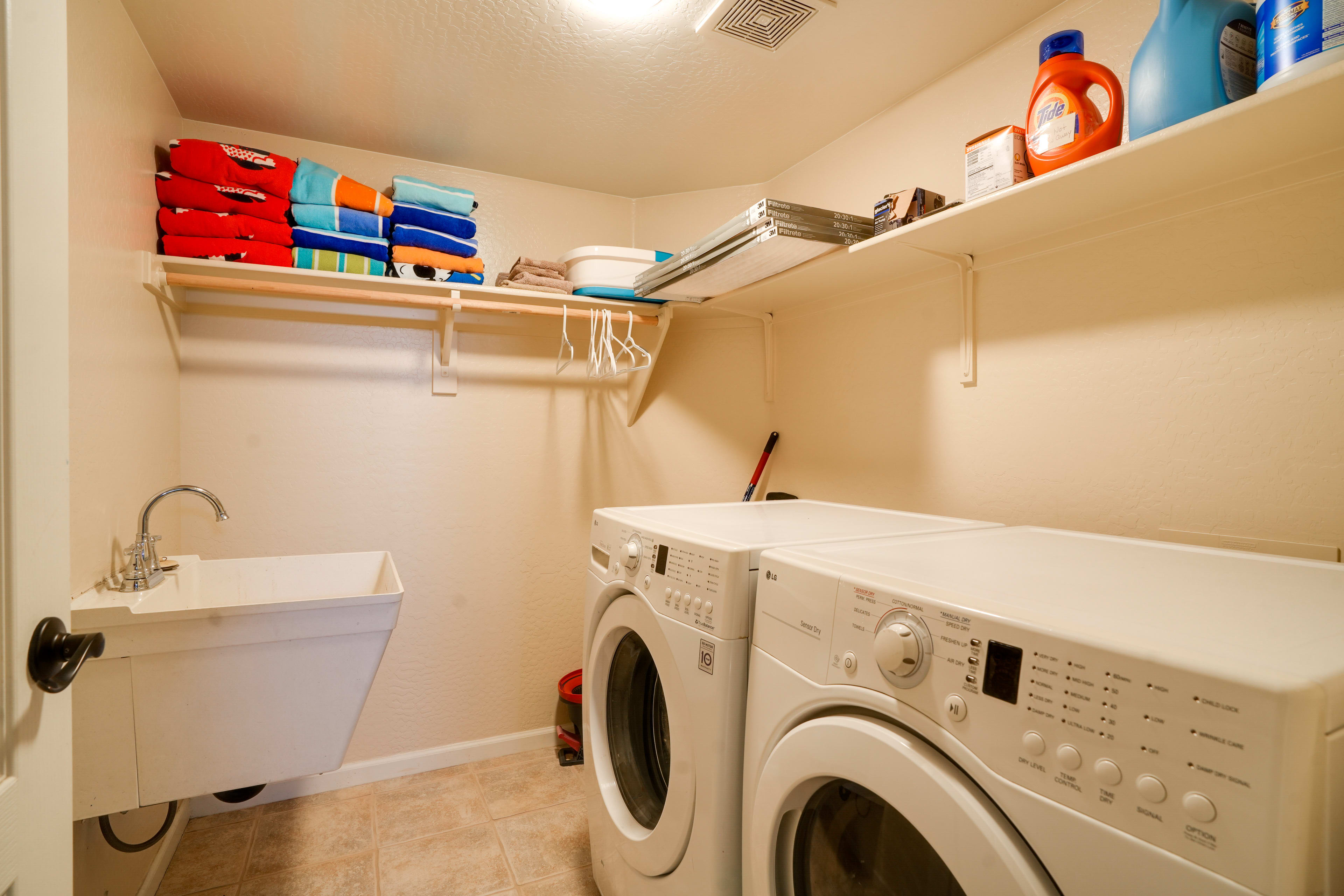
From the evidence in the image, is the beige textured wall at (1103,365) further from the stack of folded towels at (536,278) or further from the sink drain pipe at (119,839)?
the sink drain pipe at (119,839)

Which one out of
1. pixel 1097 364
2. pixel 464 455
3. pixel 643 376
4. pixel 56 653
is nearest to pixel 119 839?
pixel 56 653

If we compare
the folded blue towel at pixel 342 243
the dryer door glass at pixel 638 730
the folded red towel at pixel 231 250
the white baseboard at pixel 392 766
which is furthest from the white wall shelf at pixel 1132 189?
the white baseboard at pixel 392 766

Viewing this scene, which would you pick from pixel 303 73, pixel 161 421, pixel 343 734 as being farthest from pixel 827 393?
pixel 161 421

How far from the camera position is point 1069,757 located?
1.75ft

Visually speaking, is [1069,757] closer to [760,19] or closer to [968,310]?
[968,310]

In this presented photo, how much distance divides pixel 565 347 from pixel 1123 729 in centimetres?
213

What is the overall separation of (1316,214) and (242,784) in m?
2.32

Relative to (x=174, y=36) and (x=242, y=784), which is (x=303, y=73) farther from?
(x=242, y=784)

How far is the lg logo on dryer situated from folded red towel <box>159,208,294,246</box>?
1.72 meters

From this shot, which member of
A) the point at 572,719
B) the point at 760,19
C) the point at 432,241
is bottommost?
the point at 572,719

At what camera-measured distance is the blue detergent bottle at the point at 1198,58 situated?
911 millimetres

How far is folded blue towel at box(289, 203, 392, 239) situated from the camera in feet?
5.95

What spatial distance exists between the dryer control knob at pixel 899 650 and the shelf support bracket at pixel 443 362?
71.9 inches

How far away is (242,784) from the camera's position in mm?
1272
